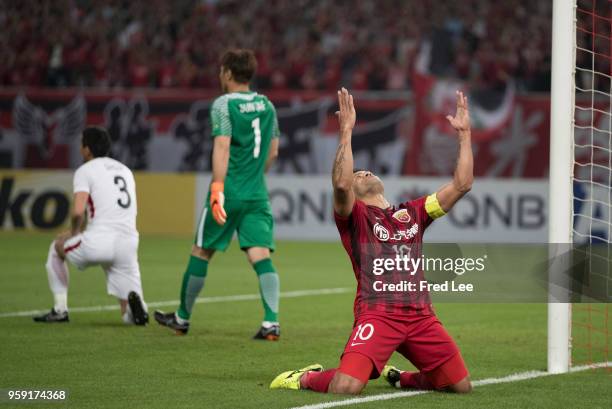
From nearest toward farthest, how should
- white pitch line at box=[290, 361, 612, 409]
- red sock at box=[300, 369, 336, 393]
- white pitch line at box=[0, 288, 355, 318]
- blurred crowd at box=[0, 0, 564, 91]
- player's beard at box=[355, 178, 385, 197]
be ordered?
white pitch line at box=[290, 361, 612, 409]
red sock at box=[300, 369, 336, 393]
player's beard at box=[355, 178, 385, 197]
white pitch line at box=[0, 288, 355, 318]
blurred crowd at box=[0, 0, 564, 91]

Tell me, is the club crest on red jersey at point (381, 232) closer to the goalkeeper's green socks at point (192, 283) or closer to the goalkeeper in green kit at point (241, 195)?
the goalkeeper in green kit at point (241, 195)

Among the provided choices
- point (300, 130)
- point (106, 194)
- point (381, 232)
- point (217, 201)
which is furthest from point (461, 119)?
point (300, 130)

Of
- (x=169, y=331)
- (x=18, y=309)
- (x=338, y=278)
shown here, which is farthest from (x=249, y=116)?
(x=338, y=278)

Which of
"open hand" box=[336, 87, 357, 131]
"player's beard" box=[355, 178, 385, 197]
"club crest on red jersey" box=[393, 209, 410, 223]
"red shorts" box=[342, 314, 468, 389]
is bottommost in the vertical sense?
"red shorts" box=[342, 314, 468, 389]

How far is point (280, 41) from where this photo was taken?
87.0 feet

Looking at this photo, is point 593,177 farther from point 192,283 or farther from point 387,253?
point 387,253

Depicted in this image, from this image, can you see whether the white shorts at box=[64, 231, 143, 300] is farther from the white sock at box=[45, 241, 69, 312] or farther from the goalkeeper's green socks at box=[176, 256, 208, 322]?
the goalkeeper's green socks at box=[176, 256, 208, 322]

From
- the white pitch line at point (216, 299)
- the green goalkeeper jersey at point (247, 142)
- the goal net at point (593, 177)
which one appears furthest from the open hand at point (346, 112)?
the white pitch line at point (216, 299)

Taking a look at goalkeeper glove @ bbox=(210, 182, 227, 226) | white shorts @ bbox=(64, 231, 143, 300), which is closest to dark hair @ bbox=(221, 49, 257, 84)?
goalkeeper glove @ bbox=(210, 182, 227, 226)

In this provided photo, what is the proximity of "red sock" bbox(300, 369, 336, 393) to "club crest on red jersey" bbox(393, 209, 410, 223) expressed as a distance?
0.94 metres

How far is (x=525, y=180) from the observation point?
20.7 metres

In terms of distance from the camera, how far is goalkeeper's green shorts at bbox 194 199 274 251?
30.1ft

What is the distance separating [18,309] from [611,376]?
542 cm

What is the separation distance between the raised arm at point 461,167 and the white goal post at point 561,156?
1192mm
